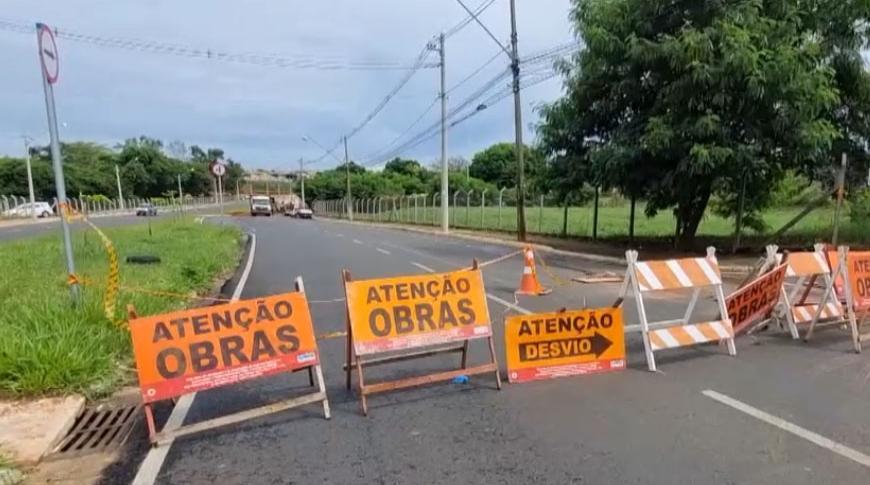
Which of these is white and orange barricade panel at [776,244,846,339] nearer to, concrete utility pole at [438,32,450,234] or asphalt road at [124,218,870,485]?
asphalt road at [124,218,870,485]

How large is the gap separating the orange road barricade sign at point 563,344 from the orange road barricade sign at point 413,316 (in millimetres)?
319

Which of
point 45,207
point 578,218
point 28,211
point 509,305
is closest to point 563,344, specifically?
point 509,305

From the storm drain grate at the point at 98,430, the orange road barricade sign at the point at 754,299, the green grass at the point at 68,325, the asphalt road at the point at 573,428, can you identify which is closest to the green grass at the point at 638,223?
the orange road barricade sign at the point at 754,299

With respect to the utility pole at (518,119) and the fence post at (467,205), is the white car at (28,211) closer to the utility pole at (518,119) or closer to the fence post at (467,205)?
the fence post at (467,205)

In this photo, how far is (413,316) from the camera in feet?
18.0

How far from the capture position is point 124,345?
260 inches

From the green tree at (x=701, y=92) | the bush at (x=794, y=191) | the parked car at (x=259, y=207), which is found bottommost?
the parked car at (x=259, y=207)

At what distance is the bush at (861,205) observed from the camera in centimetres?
1664

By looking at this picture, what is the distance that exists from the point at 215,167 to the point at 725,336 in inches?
1114

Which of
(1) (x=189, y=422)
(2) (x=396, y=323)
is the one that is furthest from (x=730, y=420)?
(1) (x=189, y=422)

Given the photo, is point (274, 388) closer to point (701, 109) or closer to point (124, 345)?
point (124, 345)

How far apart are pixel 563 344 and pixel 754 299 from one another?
2749 millimetres

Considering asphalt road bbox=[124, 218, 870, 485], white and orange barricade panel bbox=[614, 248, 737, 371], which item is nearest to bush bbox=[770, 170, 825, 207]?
white and orange barricade panel bbox=[614, 248, 737, 371]

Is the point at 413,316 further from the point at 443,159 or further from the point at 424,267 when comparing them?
the point at 443,159
